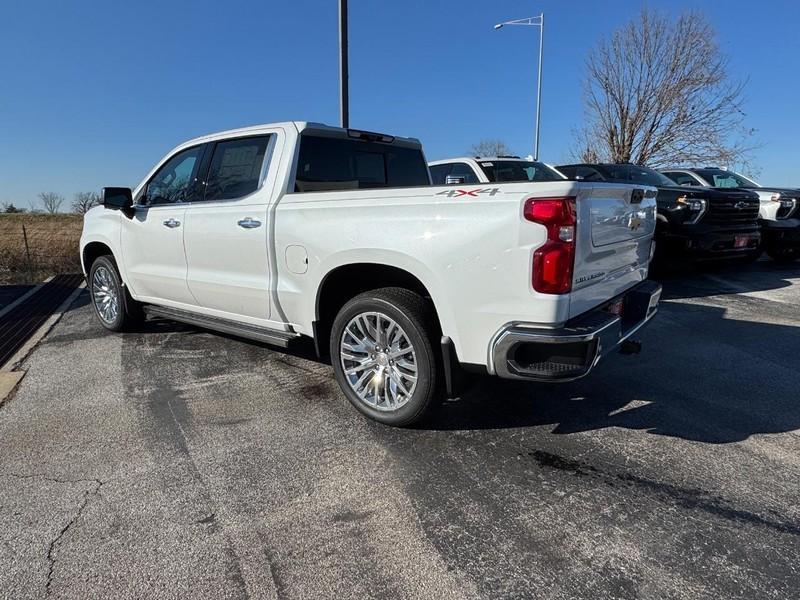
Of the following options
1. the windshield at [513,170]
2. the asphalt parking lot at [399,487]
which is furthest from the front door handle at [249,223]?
the windshield at [513,170]

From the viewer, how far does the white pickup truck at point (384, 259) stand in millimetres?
2715

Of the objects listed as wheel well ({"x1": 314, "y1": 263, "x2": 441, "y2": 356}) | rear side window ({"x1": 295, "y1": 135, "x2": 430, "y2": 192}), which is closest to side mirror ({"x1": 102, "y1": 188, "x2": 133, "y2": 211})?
rear side window ({"x1": 295, "y1": 135, "x2": 430, "y2": 192})

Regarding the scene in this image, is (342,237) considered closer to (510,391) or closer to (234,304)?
(234,304)

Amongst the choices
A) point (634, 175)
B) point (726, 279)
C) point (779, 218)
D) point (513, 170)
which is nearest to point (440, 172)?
point (513, 170)

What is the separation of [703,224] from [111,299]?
803 cm

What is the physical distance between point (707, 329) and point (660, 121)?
19.4 m

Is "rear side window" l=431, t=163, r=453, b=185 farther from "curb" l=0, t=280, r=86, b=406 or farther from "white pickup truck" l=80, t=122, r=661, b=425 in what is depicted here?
"curb" l=0, t=280, r=86, b=406

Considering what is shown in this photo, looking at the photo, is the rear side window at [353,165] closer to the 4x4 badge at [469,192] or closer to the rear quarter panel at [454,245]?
the rear quarter panel at [454,245]

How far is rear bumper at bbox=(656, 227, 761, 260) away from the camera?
7.80 meters

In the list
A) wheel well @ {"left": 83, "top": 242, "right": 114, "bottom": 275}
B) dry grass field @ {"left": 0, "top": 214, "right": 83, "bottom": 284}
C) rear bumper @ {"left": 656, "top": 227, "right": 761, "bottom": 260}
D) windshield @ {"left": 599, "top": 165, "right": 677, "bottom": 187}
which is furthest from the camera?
dry grass field @ {"left": 0, "top": 214, "right": 83, "bottom": 284}

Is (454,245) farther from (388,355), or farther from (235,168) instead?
(235,168)

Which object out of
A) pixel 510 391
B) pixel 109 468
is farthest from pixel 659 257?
pixel 109 468

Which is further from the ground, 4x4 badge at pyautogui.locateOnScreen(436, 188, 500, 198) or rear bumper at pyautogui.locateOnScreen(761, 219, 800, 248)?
4x4 badge at pyautogui.locateOnScreen(436, 188, 500, 198)

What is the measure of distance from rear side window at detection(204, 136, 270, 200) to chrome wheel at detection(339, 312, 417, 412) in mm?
1462
